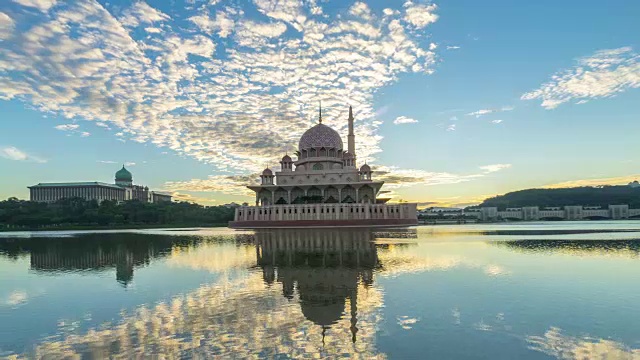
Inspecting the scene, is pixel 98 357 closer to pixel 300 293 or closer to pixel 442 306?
pixel 300 293

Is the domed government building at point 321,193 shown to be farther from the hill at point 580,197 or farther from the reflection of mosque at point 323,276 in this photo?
the hill at point 580,197

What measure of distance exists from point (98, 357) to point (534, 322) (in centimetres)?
853

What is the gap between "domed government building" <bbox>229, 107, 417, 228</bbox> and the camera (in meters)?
63.3

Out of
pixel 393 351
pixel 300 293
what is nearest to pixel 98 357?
pixel 393 351

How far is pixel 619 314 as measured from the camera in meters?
9.80

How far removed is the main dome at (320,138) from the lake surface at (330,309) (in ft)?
187

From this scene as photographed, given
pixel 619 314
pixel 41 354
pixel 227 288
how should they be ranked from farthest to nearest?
pixel 227 288 < pixel 619 314 < pixel 41 354

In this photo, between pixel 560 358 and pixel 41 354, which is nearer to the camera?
pixel 560 358

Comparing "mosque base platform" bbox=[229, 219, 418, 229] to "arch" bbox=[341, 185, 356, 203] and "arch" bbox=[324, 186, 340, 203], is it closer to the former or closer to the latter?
"arch" bbox=[341, 185, 356, 203]

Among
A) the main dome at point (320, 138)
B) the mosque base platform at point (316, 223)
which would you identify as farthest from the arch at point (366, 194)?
the mosque base platform at point (316, 223)

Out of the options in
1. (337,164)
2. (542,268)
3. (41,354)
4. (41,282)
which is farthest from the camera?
(337,164)

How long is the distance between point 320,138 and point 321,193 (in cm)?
984

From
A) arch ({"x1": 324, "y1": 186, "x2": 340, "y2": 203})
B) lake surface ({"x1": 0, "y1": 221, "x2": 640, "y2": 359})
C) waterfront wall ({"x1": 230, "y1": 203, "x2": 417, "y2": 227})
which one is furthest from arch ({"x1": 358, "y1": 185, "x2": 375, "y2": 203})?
lake surface ({"x1": 0, "y1": 221, "x2": 640, "y2": 359})

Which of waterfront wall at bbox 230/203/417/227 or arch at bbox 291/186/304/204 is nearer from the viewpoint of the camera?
waterfront wall at bbox 230/203/417/227
